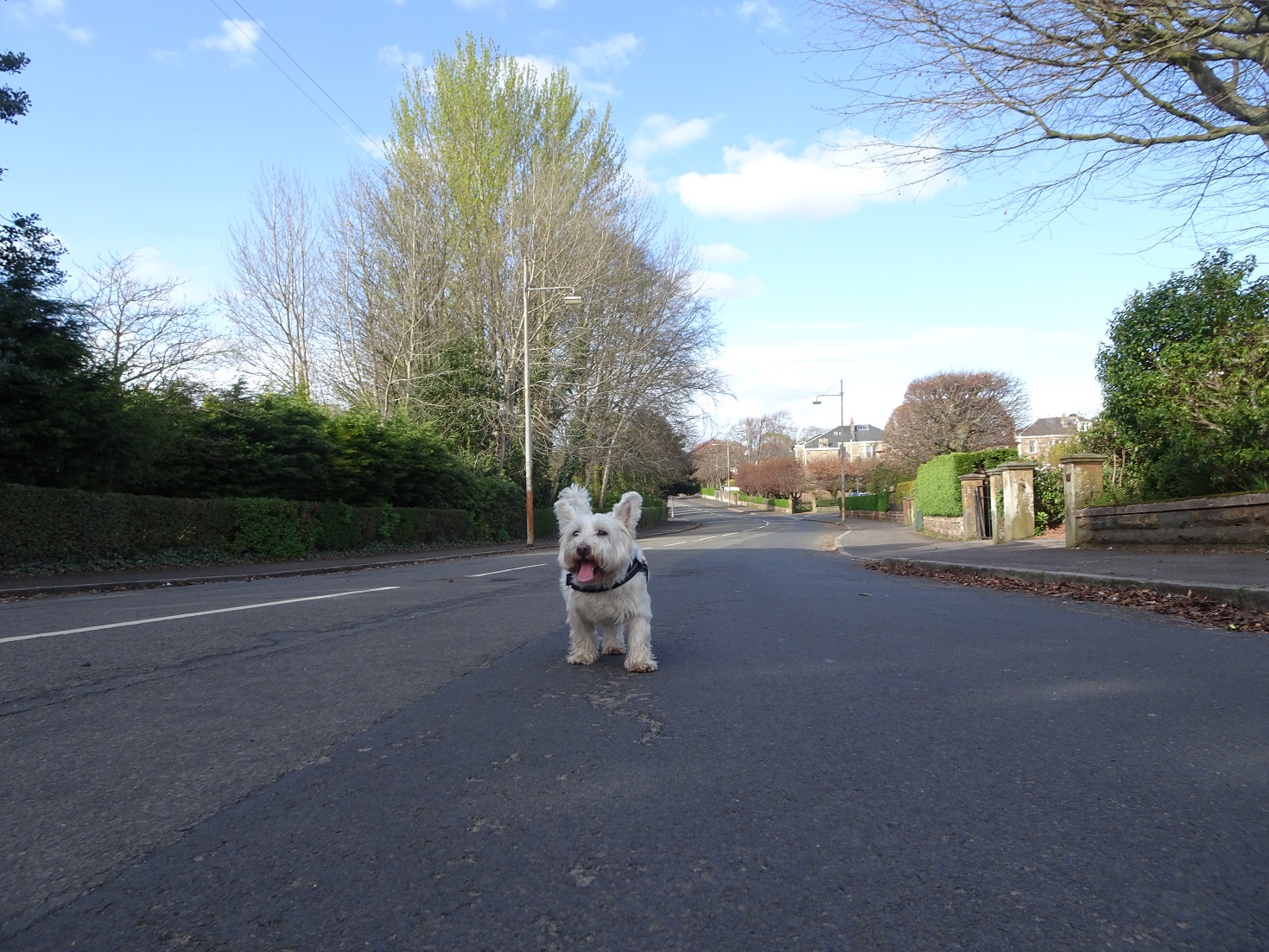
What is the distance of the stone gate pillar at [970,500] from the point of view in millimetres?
25469

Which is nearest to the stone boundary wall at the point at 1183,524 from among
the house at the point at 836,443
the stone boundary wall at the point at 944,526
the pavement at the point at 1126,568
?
the pavement at the point at 1126,568

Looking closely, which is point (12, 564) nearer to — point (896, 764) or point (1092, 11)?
point (896, 764)

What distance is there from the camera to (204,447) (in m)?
18.5

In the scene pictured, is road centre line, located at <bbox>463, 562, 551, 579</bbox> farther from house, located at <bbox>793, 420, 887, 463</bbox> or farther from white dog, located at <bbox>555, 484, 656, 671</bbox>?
house, located at <bbox>793, 420, 887, 463</bbox>

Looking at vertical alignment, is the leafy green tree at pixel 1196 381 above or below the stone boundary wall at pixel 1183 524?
above

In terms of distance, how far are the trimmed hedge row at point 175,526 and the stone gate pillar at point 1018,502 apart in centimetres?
1717

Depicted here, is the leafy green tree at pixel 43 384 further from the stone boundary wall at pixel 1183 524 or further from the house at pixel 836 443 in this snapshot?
the house at pixel 836 443

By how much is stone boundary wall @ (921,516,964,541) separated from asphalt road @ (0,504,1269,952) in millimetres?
22422

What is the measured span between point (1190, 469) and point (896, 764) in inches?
511

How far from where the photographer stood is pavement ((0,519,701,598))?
12125 mm

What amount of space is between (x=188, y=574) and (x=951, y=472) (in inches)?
920

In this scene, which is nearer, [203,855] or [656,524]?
[203,855]

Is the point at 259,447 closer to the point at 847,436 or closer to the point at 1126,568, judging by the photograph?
the point at 1126,568

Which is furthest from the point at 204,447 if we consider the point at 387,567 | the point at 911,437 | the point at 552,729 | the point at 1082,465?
the point at 911,437
